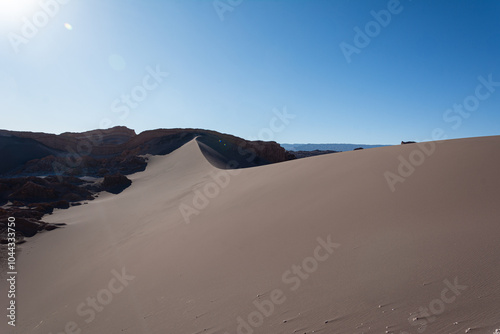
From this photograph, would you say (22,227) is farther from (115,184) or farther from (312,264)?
(312,264)

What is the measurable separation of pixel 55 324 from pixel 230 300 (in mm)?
2388

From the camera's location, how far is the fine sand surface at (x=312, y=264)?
6.38 ft

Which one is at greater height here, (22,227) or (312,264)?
(22,227)

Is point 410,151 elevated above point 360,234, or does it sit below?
above

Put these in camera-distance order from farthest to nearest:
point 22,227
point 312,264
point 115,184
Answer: point 115,184, point 22,227, point 312,264

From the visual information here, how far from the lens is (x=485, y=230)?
260cm

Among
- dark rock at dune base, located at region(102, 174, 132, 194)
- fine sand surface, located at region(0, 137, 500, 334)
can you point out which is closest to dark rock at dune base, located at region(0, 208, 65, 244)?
fine sand surface, located at region(0, 137, 500, 334)

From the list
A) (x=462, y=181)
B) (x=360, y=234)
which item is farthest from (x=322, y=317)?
(x=462, y=181)

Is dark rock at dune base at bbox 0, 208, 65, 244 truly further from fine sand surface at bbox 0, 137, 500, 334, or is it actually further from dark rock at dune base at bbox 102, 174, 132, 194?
dark rock at dune base at bbox 102, 174, 132, 194

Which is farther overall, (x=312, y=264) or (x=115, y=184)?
(x=115, y=184)

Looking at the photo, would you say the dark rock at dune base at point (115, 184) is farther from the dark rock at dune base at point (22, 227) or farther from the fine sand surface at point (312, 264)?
the fine sand surface at point (312, 264)

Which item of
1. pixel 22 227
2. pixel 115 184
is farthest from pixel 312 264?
pixel 115 184

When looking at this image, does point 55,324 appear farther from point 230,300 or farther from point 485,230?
point 485,230

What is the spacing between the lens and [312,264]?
2.83m
